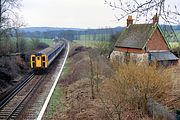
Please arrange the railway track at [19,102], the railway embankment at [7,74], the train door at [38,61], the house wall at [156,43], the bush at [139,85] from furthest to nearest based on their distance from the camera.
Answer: the train door at [38,61] → the house wall at [156,43] → the railway embankment at [7,74] → the railway track at [19,102] → the bush at [139,85]

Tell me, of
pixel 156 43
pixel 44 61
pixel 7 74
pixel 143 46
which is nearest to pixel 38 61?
pixel 44 61

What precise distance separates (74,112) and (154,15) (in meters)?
12.0

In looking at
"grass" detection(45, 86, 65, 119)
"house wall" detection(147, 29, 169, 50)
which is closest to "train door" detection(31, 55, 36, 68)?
"grass" detection(45, 86, 65, 119)

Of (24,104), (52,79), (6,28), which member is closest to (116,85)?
(24,104)

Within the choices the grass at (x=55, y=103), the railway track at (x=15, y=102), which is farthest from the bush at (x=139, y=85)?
the railway track at (x=15, y=102)

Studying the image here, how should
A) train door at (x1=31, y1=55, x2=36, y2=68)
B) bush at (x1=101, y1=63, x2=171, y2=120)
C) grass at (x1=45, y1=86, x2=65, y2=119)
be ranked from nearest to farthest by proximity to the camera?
bush at (x1=101, y1=63, x2=171, y2=120), grass at (x1=45, y1=86, x2=65, y2=119), train door at (x1=31, y1=55, x2=36, y2=68)

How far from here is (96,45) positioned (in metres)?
41.3

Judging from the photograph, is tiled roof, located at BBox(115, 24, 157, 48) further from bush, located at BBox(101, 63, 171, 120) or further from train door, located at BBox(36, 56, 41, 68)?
bush, located at BBox(101, 63, 171, 120)

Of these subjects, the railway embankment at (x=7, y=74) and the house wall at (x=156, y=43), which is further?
the house wall at (x=156, y=43)

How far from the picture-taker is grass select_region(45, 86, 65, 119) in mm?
16545

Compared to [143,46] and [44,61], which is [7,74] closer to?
[44,61]

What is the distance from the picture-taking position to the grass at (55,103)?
1655 cm

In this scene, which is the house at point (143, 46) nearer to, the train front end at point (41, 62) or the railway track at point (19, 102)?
the train front end at point (41, 62)

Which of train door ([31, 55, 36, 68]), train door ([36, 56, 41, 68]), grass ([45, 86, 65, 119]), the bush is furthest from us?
train door ([31, 55, 36, 68])
